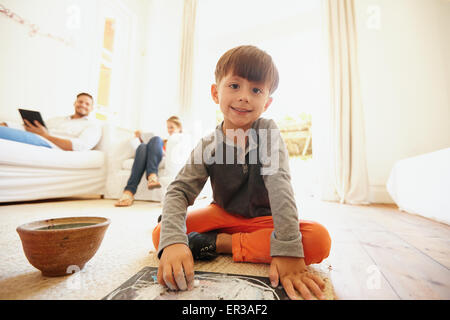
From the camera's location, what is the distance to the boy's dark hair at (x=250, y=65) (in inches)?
21.0

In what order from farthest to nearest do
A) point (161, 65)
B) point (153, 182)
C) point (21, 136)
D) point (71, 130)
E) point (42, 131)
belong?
1. point (161, 65)
2. point (71, 130)
3. point (42, 131)
4. point (153, 182)
5. point (21, 136)

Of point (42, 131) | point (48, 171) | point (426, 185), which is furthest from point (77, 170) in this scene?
point (426, 185)

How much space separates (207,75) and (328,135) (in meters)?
1.88

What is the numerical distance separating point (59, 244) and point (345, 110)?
7.41 ft

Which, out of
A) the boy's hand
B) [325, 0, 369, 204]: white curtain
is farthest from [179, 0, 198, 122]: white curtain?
the boy's hand

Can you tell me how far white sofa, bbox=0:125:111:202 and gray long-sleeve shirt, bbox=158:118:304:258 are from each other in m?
1.50

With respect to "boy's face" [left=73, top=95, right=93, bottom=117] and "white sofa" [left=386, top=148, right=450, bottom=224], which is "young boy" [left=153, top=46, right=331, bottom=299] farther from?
"boy's face" [left=73, top=95, right=93, bottom=117]

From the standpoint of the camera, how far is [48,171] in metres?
1.60

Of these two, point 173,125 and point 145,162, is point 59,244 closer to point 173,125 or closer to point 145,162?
point 145,162

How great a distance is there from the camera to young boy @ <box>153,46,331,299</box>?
41 cm

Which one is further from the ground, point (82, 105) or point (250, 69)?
point (82, 105)

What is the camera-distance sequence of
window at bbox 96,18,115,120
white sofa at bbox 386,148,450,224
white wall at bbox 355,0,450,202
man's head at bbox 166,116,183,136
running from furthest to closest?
1. window at bbox 96,18,115,120
2. man's head at bbox 166,116,183,136
3. white wall at bbox 355,0,450,202
4. white sofa at bbox 386,148,450,224
